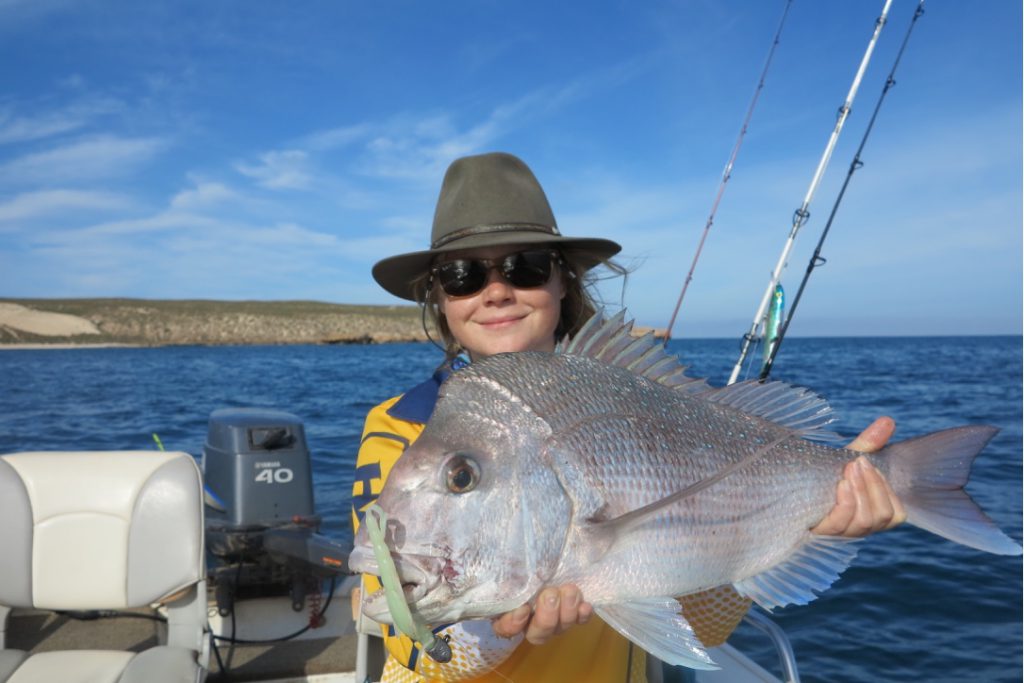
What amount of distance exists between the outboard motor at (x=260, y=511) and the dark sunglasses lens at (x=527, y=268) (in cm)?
290

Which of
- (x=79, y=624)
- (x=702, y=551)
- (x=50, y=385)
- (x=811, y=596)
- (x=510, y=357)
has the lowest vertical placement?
(x=50, y=385)

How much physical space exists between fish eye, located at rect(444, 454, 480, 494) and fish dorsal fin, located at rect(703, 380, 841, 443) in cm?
81

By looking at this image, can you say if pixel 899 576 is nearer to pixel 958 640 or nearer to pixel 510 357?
pixel 958 640

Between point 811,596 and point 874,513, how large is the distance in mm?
308

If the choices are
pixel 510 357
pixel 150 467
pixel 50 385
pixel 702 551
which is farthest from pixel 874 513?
pixel 50 385

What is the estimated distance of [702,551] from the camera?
165 cm

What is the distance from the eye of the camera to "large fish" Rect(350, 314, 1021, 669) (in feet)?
4.55

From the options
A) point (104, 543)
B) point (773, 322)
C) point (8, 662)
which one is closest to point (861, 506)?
point (104, 543)

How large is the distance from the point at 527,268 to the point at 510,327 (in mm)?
206

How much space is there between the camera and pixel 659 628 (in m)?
1.50

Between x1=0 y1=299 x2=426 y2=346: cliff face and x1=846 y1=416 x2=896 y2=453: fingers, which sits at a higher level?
x1=846 y1=416 x2=896 y2=453: fingers

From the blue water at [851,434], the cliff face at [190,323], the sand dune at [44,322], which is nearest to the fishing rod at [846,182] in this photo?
the blue water at [851,434]

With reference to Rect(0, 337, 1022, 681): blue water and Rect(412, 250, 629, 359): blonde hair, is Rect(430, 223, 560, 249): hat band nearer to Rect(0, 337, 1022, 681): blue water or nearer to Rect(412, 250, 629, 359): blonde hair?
Rect(412, 250, 629, 359): blonde hair

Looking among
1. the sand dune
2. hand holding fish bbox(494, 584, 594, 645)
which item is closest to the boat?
hand holding fish bbox(494, 584, 594, 645)
